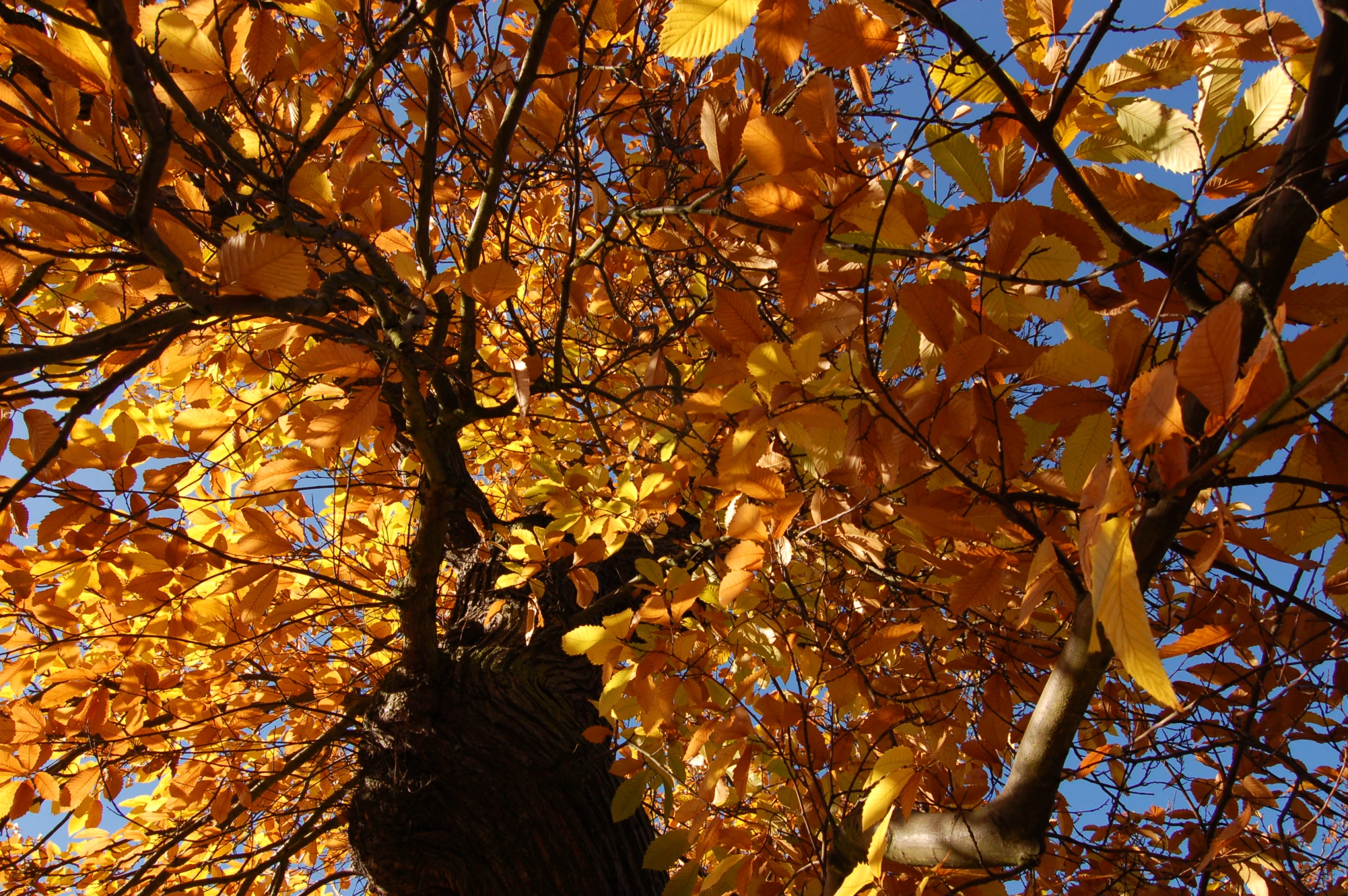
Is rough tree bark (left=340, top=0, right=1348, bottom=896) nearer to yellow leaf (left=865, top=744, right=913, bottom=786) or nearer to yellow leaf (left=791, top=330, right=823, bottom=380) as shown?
yellow leaf (left=865, top=744, right=913, bottom=786)

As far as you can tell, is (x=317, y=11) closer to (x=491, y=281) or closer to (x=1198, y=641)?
(x=491, y=281)

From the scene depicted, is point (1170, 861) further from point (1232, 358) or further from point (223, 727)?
point (223, 727)

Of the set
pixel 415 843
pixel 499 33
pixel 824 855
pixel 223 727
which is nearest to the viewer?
pixel 824 855

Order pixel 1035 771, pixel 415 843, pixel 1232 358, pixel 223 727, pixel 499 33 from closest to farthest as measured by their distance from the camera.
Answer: pixel 1232 358 → pixel 1035 771 → pixel 499 33 → pixel 415 843 → pixel 223 727

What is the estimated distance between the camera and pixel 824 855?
57.7 inches

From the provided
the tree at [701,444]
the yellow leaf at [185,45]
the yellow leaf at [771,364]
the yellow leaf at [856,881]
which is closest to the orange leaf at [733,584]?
the tree at [701,444]

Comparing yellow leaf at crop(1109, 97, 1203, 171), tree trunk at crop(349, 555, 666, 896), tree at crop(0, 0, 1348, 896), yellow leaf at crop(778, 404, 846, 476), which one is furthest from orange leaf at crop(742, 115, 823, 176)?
tree trunk at crop(349, 555, 666, 896)

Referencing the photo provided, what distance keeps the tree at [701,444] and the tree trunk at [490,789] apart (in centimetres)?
1

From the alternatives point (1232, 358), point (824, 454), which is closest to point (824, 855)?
point (824, 454)

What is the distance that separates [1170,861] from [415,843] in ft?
7.45

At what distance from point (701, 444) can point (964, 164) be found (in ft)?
4.33

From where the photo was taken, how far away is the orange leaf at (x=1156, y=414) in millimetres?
614

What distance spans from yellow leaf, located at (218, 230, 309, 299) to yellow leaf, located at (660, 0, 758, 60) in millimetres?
572

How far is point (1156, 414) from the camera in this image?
0.62 metres
